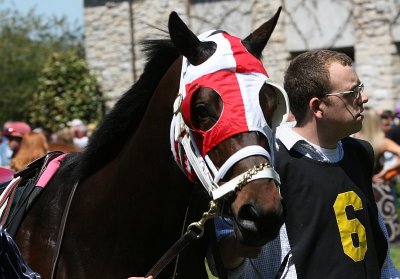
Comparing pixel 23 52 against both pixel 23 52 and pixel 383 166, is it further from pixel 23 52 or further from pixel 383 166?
pixel 383 166

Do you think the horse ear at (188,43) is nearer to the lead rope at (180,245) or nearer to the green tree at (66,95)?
the lead rope at (180,245)

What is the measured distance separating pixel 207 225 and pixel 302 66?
84 centimetres

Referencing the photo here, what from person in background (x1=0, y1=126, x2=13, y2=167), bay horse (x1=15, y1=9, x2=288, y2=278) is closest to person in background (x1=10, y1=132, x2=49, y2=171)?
person in background (x1=0, y1=126, x2=13, y2=167)

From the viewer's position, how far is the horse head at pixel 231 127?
329 cm

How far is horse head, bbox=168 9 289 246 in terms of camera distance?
10.8ft

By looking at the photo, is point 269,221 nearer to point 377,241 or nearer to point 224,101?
point 224,101

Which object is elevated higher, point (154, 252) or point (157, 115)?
point (157, 115)

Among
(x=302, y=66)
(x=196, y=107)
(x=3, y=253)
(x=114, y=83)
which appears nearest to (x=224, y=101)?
(x=196, y=107)

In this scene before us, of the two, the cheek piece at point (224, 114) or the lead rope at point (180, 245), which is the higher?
the cheek piece at point (224, 114)

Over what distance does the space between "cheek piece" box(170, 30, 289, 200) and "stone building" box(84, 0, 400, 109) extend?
12.0 meters

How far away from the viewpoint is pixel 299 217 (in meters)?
3.96

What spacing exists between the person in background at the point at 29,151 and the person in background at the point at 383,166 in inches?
146

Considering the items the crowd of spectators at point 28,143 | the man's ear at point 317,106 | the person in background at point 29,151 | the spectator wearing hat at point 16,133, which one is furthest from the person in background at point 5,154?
the man's ear at point 317,106

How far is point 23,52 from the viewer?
3203 cm
